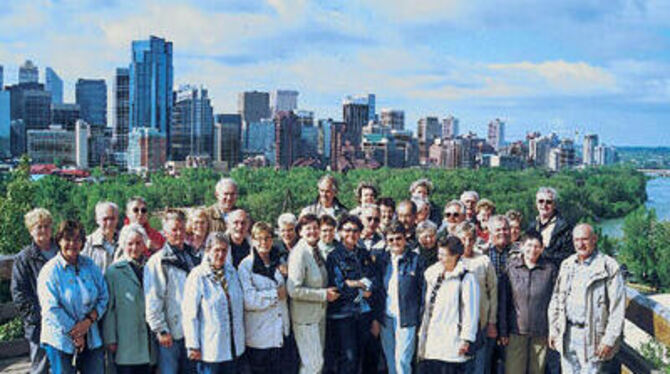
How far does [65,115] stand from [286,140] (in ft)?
195

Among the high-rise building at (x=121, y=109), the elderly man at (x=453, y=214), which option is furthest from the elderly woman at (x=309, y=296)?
the high-rise building at (x=121, y=109)

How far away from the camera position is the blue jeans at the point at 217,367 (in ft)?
13.7

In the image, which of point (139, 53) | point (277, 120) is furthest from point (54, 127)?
point (277, 120)

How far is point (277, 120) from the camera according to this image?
9938cm

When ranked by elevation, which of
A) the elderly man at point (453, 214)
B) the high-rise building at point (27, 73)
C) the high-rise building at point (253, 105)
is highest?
the high-rise building at point (27, 73)

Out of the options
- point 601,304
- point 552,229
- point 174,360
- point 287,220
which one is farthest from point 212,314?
point 552,229

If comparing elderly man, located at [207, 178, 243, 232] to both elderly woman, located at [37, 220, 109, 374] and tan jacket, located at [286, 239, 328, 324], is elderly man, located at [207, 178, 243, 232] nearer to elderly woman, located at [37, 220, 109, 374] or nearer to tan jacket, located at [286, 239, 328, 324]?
tan jacket, located at [286, 239, 328, 324]

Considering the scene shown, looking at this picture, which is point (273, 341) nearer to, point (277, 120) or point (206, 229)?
point (206, 229)

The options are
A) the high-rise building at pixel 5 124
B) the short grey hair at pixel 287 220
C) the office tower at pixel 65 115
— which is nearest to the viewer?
the short grey hair at pixel 287 220

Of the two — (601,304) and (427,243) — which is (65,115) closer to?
(427,243)

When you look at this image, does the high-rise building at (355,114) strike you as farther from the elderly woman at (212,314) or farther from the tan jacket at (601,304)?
the elderly woman at (212,314)

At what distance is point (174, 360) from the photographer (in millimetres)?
4301

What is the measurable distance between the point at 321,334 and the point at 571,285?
1.68m

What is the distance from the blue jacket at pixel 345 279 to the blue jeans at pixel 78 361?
4.96 feet
